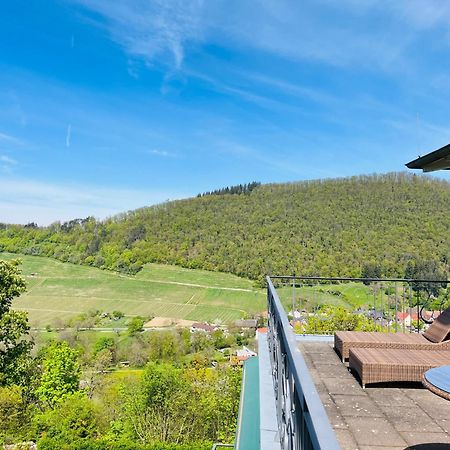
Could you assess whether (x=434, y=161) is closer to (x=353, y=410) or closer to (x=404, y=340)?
(x=404, y=340)

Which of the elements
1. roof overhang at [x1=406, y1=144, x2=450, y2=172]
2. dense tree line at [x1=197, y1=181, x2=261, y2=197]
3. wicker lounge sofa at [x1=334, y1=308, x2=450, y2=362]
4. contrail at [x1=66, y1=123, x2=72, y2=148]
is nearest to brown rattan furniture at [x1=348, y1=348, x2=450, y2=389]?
wicker lounge sofa at [x1=334, y1=308, x2=450, y2=362]

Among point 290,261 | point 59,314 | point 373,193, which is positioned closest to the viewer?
point 290,261

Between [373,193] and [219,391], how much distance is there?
54.5 meters

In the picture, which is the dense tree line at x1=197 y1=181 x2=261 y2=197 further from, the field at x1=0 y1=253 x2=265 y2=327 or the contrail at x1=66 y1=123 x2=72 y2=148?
the contrail at x1=66 y1=123 x2=72 y2=148

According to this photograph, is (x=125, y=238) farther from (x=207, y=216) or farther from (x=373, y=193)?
(x=373, y=193)

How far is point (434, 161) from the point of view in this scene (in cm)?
361

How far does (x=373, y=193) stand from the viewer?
227 ft

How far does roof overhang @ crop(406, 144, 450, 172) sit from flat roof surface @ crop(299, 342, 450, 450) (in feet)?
6.17

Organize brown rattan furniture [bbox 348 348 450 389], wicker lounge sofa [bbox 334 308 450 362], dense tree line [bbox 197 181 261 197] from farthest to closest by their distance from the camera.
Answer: dense tree line [bbox 197 181 261 197] < wicker lounge sofa [bbox 334 308 450 362] < brown rattan furniture [bbox 348 348 450 389]

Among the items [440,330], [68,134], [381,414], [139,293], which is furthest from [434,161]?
[139,293]

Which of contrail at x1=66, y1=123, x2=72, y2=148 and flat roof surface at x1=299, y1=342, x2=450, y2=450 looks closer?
flat roof surface at x1=299, y1=342, x2=450, y2=450

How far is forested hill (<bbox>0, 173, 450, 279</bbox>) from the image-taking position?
49031 mm

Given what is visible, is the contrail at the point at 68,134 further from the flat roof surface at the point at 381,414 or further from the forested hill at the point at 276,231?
the flat roof surface at the point at 381,414

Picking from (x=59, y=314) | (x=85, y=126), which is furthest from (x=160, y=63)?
(x=59, y=314)
